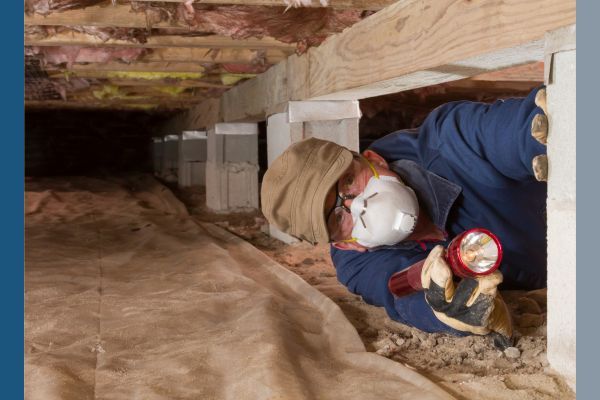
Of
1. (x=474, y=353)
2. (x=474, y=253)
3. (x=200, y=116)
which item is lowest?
(x=474, y=353)

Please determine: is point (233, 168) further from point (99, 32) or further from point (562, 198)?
point (562, 198)

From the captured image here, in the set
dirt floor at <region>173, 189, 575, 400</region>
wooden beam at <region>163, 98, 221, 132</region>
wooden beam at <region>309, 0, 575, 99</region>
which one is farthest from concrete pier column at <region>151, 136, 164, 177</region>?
dirt floor at <region>173, 189, 575, 400</region>

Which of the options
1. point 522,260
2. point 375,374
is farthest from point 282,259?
point 375,374

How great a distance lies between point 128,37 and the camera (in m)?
4.27

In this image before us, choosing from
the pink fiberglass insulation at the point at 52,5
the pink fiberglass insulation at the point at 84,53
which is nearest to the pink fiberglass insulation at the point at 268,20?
the pink fiberglass insulation at the point at 52,5

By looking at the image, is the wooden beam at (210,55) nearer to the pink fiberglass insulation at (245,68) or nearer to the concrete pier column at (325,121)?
the pink fiberglass insulation at (245,68)

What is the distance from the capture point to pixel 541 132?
2102mm

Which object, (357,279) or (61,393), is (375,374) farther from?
(61,393)

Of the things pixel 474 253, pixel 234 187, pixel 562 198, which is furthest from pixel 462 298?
Result: pixel 234 187

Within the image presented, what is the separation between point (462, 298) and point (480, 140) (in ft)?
2.32

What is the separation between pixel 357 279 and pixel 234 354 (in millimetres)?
833

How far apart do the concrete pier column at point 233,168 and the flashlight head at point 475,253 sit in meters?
5.12

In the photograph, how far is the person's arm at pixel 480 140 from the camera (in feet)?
7.59

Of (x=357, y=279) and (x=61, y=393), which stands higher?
(x=357, y=279)
